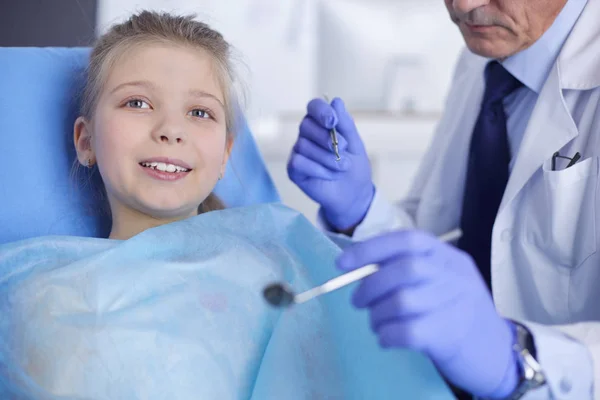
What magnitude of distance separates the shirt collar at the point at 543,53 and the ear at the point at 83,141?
0.84m

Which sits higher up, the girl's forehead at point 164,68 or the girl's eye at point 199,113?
A: the girl's forehead at point 164,68

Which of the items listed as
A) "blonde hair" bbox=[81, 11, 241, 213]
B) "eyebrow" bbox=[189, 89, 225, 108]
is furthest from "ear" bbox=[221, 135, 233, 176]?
"eyebrow" bbox=[189, 89, 225, 108]

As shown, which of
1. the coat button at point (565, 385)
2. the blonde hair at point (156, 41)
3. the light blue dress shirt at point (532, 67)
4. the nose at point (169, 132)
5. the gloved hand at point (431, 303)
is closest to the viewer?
the gloved hand at point (431, 303)

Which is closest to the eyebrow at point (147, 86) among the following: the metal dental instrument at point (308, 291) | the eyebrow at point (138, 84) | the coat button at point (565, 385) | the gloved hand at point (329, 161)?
the eyebrow at point (138, 84)

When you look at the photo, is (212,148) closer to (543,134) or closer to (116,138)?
(116,138)

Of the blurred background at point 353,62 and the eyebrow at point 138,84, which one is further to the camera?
the blurred background at point 353,62

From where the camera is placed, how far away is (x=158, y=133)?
3.55 feet

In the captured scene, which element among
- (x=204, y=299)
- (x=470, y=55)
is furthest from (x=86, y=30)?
(x=470, y=55)

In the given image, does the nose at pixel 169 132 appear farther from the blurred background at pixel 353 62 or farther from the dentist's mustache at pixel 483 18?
the blurred background at pixel 353 62

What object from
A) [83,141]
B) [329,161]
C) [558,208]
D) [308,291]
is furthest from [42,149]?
[558,208]

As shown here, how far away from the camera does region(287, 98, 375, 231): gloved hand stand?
50.7 inches

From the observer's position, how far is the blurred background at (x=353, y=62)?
284cm

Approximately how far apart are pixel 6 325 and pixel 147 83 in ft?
1.46

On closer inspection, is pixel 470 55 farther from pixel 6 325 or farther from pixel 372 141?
pixel 6 325
